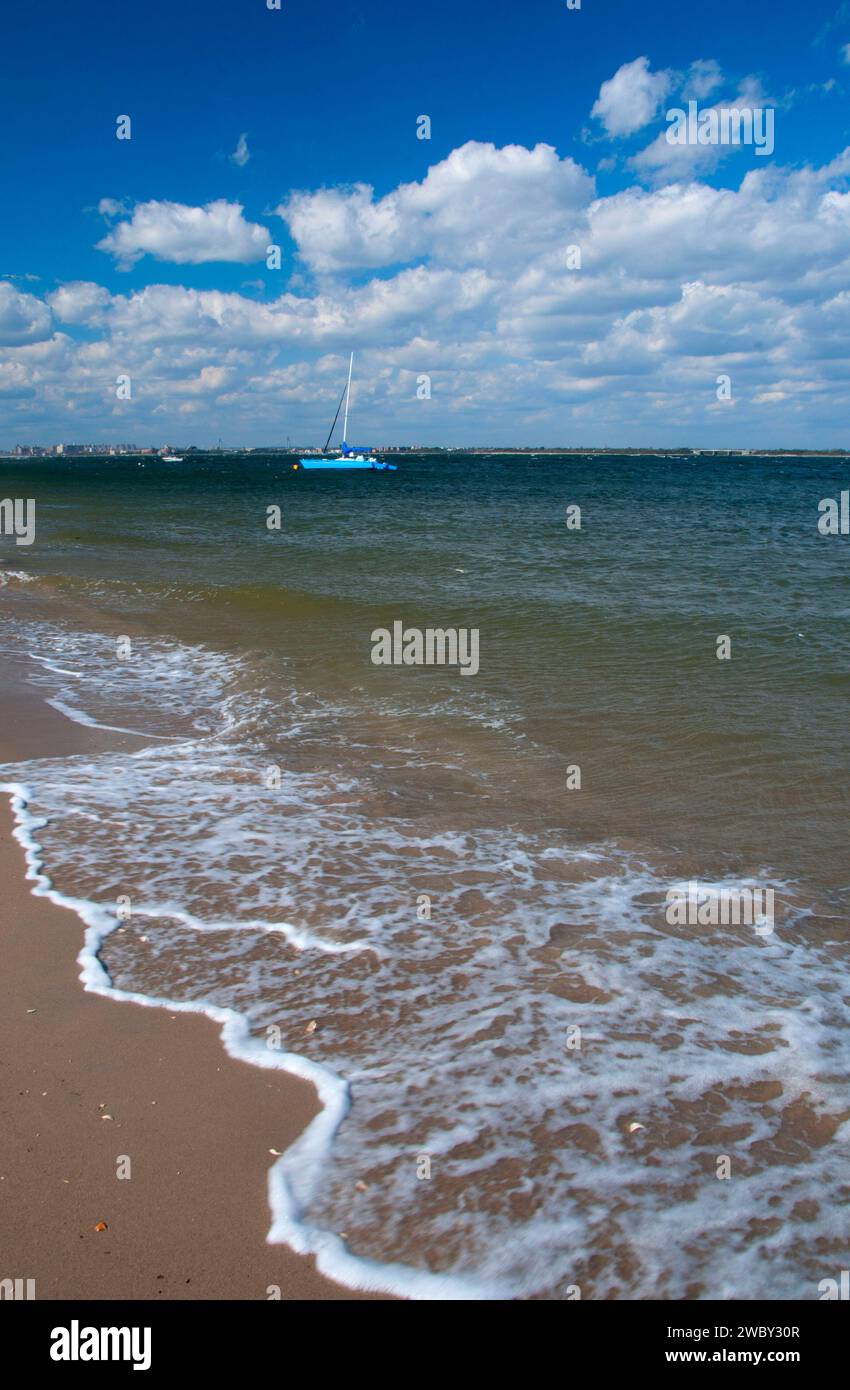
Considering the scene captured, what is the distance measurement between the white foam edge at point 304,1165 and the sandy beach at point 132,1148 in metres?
0.06

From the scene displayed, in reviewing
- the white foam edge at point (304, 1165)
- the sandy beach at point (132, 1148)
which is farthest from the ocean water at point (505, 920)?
the sandy beach at point (132, 1148)

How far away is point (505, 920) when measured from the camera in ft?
19.0

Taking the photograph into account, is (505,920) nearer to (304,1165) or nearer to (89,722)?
(304,1165)

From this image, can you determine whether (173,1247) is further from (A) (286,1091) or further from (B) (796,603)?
(B) (796,603)

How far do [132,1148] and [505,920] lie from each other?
2.87 m

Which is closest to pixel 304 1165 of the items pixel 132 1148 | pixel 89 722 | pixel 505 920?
pixel 132 1148

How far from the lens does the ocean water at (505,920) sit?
3.42 m

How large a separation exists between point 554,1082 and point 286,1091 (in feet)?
4.38

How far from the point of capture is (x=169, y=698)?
11.8m

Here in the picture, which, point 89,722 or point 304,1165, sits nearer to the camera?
point 304,1165

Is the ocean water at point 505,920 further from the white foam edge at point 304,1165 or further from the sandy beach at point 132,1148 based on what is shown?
the sandy beach at point 132,1148

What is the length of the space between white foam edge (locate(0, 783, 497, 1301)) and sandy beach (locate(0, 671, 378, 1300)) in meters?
0.06

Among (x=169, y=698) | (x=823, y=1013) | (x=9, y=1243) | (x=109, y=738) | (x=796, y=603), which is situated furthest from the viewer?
(x=796, y=603)
